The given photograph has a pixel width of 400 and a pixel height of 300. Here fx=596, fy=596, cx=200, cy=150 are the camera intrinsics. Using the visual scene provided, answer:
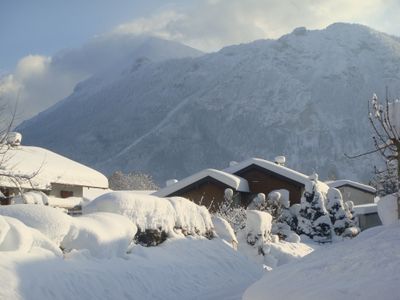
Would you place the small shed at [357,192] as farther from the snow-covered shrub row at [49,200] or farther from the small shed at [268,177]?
the snow-covered shrub row at [49,200]

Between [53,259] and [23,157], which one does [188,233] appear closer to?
[53,259]

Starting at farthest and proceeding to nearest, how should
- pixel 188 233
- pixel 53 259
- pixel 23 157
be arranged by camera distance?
pixel 23 157, pixel 188 233, pixel 53 259

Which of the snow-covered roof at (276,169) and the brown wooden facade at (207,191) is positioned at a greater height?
the snow-covered roof at (276,169)

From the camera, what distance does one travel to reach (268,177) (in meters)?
39.5

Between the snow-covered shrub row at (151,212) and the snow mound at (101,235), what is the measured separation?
77 centimetres

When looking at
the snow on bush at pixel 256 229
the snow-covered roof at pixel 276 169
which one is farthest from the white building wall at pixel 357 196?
the snow on bush at pixel 256 229

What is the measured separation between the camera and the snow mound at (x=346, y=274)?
4.50m

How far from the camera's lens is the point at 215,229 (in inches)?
699

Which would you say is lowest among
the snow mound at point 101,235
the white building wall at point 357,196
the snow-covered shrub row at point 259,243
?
the white building wall at point 357,196

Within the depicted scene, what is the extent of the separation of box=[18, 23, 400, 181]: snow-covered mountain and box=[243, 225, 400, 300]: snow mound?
133996 mm

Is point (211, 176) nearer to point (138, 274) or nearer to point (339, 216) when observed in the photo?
point (339, 216)

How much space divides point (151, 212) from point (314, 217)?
22709 millimetres

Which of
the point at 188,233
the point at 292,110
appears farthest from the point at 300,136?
the point at 188,233

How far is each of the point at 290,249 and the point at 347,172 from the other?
12210cm
